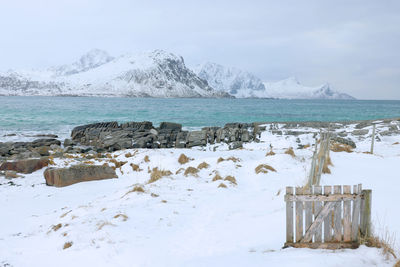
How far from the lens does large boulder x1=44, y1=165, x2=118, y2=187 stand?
1352 cm

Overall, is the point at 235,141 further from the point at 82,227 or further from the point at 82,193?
the point at 82,227

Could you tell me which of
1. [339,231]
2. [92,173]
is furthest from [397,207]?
[92,173]

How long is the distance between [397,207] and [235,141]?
21845 mm

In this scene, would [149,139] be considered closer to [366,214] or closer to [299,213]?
[299,213]

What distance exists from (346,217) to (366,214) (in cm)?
38

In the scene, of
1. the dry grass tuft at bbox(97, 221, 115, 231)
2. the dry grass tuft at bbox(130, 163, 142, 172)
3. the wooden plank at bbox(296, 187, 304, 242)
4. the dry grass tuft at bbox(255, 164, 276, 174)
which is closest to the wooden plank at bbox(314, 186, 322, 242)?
the wooden plank at bbox(296, 187, 304, 242)

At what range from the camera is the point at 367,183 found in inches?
381

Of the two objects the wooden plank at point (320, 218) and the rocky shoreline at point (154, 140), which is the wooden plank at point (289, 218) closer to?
the wooden plank at point (320, 218)

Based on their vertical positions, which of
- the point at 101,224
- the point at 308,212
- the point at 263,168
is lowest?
the point at 101,224

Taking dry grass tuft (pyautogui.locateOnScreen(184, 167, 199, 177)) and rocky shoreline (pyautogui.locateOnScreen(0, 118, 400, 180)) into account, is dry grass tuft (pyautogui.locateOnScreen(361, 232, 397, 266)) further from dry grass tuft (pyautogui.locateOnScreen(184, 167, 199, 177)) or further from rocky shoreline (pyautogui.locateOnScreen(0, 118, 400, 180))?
rocky shoreline (pyautogui.locateOnScreen(0, 118, 400, 180))

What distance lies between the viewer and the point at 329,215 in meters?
5.25

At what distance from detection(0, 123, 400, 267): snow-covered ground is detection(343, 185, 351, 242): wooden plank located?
0.29 m

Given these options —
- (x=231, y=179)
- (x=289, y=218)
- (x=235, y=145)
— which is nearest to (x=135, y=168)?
(x=231, y=179)

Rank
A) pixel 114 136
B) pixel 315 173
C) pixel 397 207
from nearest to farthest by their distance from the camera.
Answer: pixel 397 207 < pixel 315 173 < pixel 114 136
